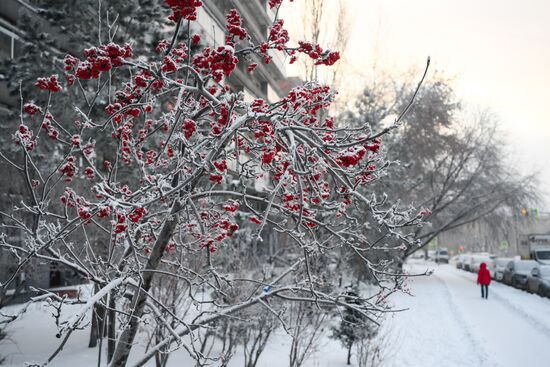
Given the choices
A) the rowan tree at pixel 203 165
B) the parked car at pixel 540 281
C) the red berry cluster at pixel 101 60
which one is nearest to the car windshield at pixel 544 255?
the parked car at pixel 540 281

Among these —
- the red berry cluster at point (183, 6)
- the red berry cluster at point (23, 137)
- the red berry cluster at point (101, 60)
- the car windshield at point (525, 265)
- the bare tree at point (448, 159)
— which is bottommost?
the car windshield at point (525, 265)

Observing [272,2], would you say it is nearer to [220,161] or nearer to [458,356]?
[220,161]

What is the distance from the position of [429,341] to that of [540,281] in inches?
441

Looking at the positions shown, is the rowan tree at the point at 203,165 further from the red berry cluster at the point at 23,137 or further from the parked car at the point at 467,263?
the parked car at the point at 467,263

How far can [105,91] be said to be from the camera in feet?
40.0

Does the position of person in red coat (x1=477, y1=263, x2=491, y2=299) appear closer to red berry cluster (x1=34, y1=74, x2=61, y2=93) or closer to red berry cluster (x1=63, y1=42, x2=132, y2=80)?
red berry cluster (x1=34, y1=74, x2=61, y2=93)

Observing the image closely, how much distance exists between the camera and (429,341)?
13383 millimetres

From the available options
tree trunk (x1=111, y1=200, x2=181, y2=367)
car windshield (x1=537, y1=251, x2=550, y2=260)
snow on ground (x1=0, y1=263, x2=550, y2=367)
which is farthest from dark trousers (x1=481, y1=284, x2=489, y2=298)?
tree trunk (x1=111, y1=200, x2=181, y2=367)

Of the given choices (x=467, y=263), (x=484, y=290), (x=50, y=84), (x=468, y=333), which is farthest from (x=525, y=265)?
(x=50, y=84)

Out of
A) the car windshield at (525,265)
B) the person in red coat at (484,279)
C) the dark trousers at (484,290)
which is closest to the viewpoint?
the person in red coat at (484,279)

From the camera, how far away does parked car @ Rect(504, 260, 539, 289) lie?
80.8 feet

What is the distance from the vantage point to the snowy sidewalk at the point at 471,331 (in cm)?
1129

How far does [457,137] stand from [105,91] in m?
A: 19.8

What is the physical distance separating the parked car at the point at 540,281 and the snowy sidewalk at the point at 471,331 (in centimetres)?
42
